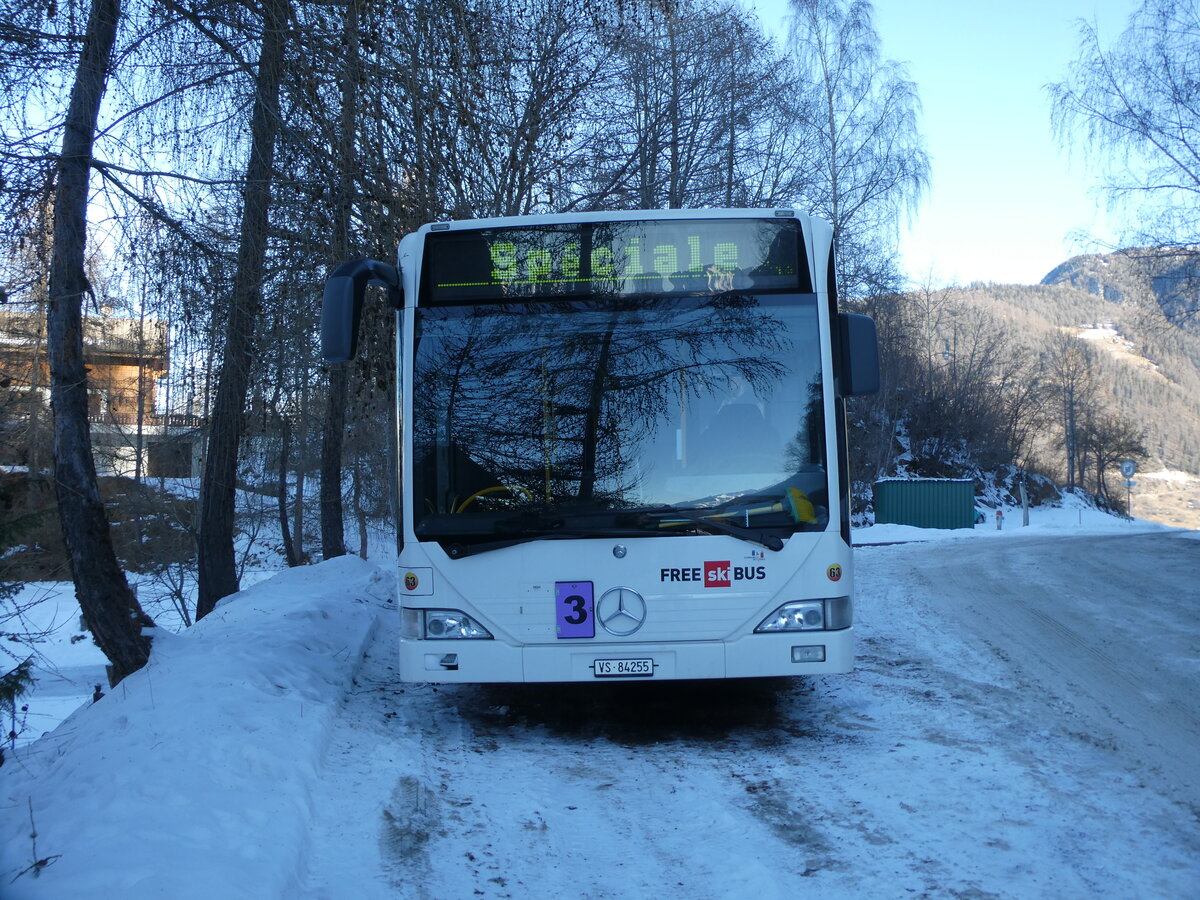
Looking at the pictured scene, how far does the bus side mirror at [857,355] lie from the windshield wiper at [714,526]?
1.00m

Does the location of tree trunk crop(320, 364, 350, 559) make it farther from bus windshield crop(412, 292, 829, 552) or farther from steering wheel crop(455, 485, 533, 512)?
steering wheel crop(455, 485, 533, 512)

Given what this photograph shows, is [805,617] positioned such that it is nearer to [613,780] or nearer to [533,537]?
[613,780]

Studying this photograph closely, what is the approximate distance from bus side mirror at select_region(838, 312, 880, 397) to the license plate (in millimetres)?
1952

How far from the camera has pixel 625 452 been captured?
19.1ft

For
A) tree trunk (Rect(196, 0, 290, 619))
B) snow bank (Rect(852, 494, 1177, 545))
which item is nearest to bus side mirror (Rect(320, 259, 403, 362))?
tree trunk (Rect(196, 0, 290, 619))

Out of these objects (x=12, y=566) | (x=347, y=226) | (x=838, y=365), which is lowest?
(x=12, y=566)

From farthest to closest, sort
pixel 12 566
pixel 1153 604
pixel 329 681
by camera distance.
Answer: pixel 1153 604 < pixel 329 681 < pixel 12 566

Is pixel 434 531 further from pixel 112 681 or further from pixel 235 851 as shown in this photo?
pixel 112 681

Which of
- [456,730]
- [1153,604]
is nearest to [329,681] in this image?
[456,730]

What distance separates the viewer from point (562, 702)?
23.6 ft

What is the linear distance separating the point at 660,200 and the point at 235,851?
1753cm

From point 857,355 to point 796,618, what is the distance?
1565mm

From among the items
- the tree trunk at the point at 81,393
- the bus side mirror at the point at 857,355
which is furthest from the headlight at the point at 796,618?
the tree trunk at the point at 81,393

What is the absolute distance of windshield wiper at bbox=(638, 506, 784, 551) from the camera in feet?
18.9
